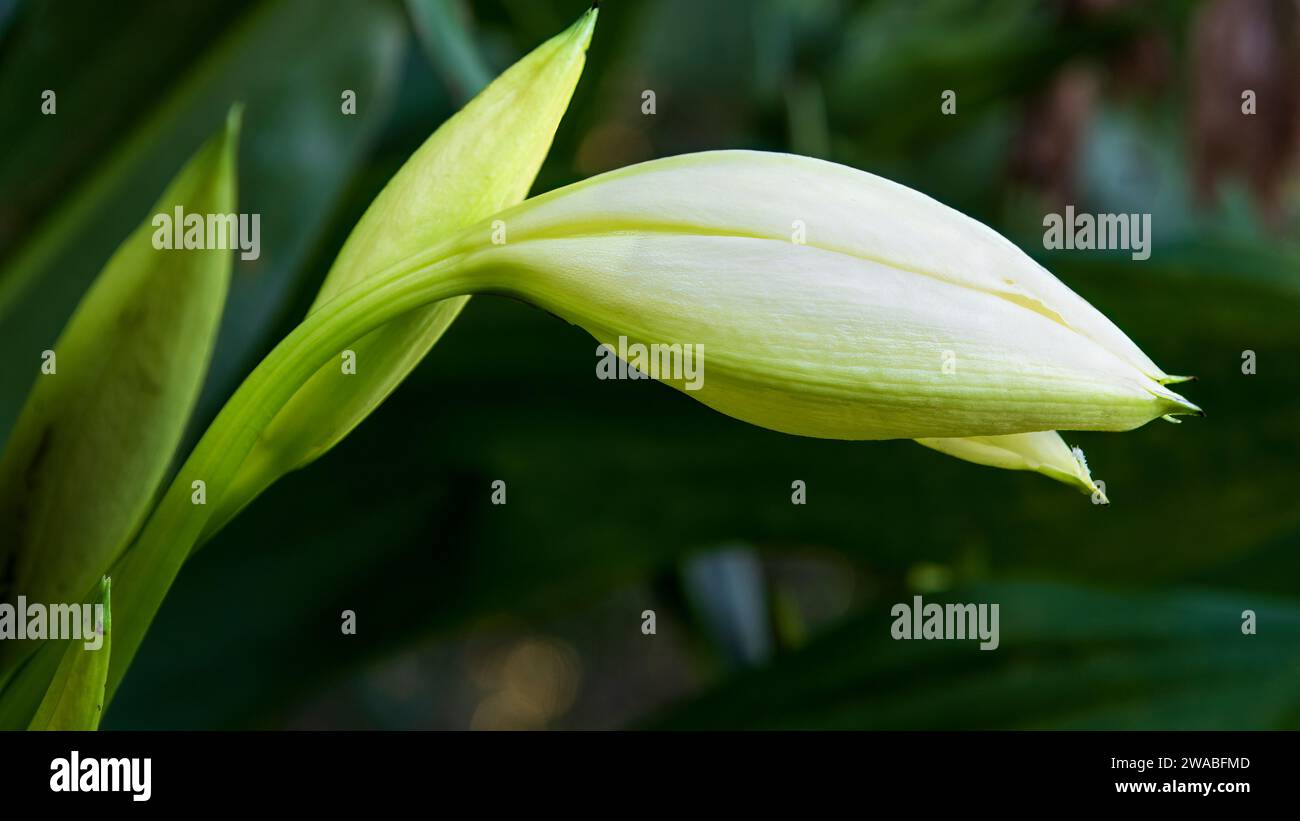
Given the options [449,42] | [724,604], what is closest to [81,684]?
[449,42]

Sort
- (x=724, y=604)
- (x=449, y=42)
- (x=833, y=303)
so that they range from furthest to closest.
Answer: (x=724, y=604)
(x=449, y=42)
(x=833, y=303)

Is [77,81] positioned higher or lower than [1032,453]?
higher

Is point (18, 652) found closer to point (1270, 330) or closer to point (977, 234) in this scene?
point (977, 234)

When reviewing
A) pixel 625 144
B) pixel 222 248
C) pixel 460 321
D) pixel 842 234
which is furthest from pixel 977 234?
pixel 625 144

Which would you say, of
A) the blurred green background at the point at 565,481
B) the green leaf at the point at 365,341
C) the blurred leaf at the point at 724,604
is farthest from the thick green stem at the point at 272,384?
the blurred leaf at the point at 724,604

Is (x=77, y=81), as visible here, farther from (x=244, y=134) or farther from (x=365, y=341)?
(x=365, y=341)

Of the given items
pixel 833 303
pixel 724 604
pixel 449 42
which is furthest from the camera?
pixel 724 604
